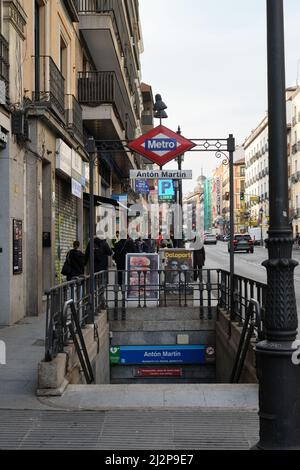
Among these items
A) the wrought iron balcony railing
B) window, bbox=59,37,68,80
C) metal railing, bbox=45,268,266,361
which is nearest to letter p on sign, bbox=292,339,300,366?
metal railing, bbox=45,268,266,361

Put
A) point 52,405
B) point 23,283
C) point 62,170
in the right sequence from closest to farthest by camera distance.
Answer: point 52,405 → point 23,283 → point 62,170

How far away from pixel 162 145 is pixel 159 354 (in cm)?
446

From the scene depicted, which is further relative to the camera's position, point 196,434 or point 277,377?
point 196,434

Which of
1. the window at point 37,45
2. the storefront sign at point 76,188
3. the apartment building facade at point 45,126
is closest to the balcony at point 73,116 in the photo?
the apartment building facade at point 45,126

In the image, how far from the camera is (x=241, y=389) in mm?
6965

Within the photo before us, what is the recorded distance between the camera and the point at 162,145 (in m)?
10.7

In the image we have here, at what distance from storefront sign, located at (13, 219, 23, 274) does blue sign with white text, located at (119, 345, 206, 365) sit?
2.74 metres

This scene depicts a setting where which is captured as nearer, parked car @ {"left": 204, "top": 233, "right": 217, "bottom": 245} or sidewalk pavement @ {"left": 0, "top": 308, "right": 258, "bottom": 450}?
sidewalk pavement @ {"left": 0, "top": 308, "right": 258, "bottom": 450}

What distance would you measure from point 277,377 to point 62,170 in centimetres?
1198

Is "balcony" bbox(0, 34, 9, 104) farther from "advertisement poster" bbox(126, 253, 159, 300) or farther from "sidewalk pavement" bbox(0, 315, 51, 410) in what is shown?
"advertisement poster" bbox(126, 253, 159, 300)

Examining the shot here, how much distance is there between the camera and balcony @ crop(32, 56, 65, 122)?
13625 millimetres

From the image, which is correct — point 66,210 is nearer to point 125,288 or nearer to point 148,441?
point 125,288

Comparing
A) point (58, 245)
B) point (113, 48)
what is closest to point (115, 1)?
point (113, 48)

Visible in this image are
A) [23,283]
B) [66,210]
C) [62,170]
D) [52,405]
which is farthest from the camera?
[66,210]
